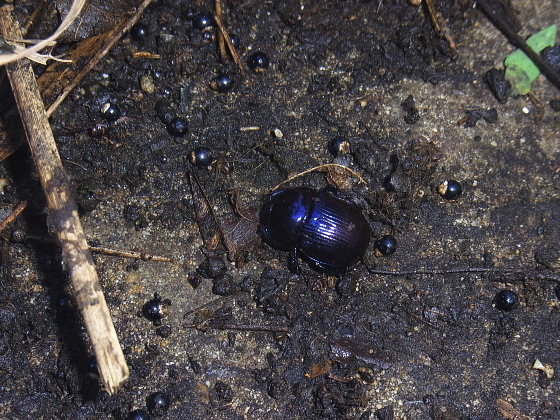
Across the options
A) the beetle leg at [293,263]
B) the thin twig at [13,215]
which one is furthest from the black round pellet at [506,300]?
the thin twig at [13,215]

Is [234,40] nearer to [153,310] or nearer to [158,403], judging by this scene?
[153,310]

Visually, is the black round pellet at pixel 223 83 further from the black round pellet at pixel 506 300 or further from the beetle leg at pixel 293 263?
the black round pellet at pixel 506 300

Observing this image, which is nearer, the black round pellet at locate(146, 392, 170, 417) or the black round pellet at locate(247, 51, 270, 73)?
the black round pellet at locate(146, 392, 170, 417)

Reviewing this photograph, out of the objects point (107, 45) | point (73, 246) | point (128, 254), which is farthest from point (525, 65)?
point (73, 246)

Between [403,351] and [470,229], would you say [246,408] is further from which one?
[470,229]

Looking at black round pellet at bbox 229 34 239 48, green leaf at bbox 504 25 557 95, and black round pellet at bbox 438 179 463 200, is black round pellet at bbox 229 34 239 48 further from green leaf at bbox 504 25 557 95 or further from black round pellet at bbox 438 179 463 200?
green leaf at bbox 504 25 557 95

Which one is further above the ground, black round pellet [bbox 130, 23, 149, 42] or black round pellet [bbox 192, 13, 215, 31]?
black round pellet [bbox 192, 13, 215, 31]

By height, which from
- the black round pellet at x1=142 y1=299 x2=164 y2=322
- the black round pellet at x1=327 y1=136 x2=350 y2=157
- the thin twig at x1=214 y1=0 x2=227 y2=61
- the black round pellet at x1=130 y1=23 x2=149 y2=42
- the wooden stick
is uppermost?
the thin twig at x1=214 y1=0 x2=227 y2=61

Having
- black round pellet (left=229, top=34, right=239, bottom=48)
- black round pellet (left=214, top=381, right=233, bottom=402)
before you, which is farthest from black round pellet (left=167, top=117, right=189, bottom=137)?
black round pellet (left=214, top=381, right=233, bottom=402)
